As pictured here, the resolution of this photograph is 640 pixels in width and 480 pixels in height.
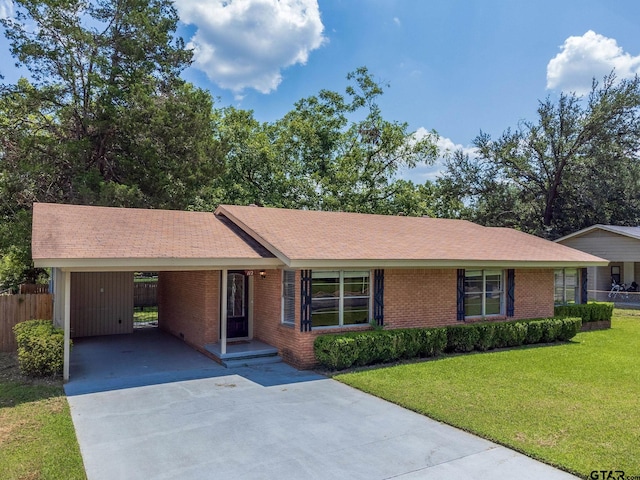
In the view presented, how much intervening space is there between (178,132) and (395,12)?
10.2 m

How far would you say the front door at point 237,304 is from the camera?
1204 centimetres

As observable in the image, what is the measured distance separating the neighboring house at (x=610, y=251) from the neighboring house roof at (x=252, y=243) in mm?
10923

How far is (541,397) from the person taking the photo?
795 centimetres

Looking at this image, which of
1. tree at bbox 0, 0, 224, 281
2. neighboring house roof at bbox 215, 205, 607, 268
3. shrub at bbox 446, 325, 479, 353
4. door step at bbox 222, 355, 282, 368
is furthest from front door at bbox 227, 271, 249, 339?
tree at bbox 0, 0, 224, 281

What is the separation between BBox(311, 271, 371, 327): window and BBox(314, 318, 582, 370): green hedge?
580 mm

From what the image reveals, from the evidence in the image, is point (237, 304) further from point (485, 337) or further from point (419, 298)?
point (485, 337)

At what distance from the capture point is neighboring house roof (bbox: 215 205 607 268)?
415 inches

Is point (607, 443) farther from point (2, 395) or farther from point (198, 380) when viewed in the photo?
point (2, 395)

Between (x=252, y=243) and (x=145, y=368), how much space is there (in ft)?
12.5

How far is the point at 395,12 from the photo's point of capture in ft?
51.3

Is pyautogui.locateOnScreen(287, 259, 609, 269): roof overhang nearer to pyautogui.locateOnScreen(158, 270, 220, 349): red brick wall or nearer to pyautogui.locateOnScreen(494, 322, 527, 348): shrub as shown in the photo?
pyautogui.locateOnScreen(494, 322, 527, 348): shrub

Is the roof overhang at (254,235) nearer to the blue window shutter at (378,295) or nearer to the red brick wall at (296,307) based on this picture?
the red brick wall at (296,307)

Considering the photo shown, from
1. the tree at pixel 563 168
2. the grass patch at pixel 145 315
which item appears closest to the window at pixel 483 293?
the grass patch at pixel 145 315

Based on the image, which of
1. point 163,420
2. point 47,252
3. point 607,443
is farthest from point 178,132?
point 607,443
